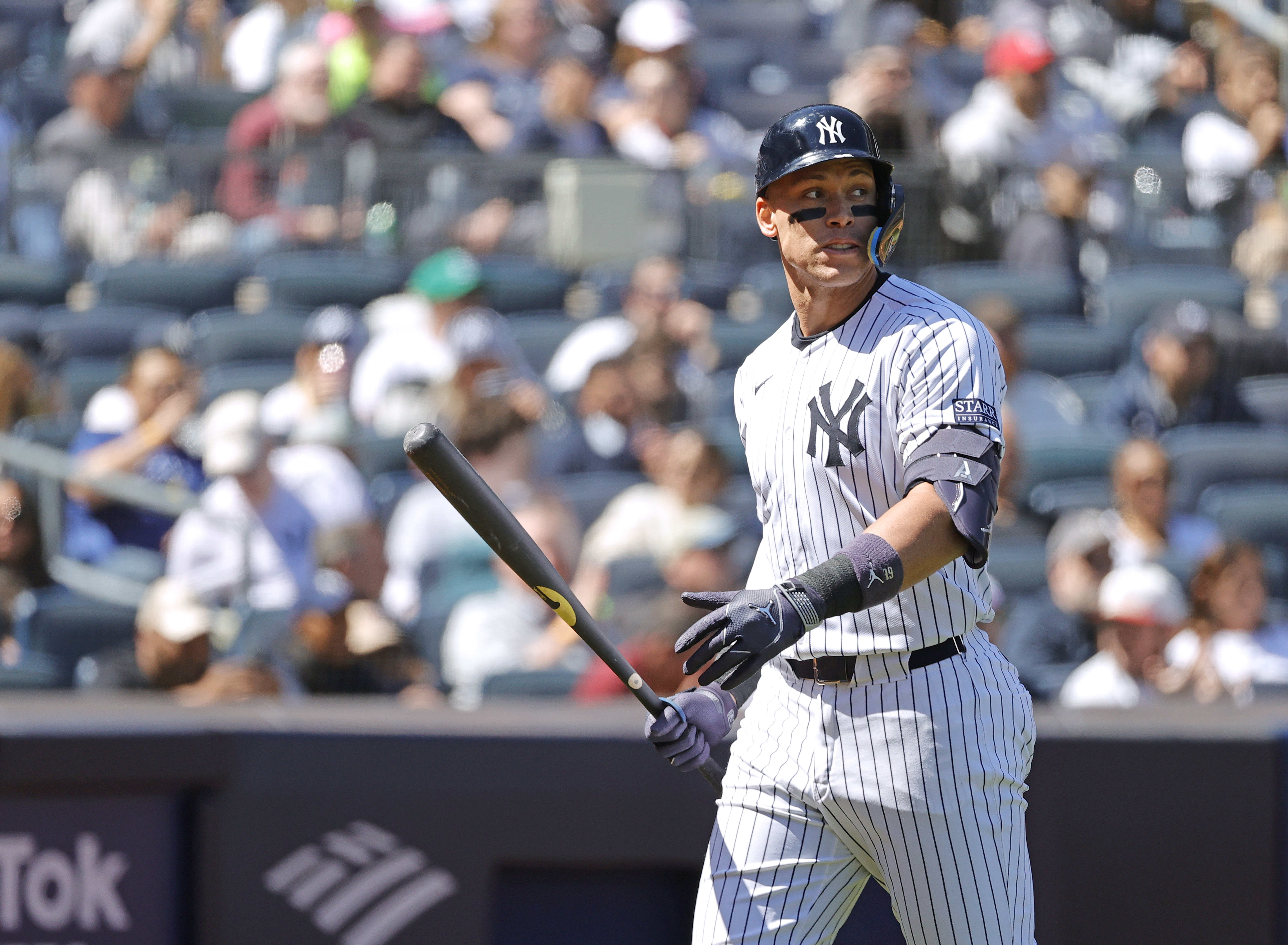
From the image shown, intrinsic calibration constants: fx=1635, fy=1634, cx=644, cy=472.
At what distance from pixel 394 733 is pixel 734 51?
607cm

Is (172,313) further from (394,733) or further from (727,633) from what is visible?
(727,633)

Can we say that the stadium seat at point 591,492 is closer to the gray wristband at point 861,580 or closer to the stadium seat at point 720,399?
the stadium seat at point 720,399

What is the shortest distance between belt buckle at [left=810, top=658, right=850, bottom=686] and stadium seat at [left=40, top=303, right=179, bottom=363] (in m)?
4.60

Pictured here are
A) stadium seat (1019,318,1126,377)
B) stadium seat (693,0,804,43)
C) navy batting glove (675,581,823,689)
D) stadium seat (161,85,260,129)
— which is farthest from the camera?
stadium seat (693,0,804,43)

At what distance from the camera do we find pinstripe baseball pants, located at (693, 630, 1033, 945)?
2.47m

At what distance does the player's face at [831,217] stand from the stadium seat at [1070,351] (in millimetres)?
4237

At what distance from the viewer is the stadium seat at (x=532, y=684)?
4297 millimetres

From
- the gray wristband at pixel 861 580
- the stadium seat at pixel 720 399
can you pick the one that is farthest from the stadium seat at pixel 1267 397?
the gray wristband at pixel 861 580

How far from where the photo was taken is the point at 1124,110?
819cm

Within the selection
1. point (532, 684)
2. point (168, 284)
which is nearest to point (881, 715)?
point (532, 684)

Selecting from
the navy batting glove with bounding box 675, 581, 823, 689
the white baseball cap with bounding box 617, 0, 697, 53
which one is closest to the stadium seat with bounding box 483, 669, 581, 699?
the navy batting glove with bounding box 675, 581, 823, 689

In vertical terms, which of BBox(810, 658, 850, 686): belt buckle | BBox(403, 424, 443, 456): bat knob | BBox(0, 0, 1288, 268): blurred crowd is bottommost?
BBox(810, 658, 850, 686): belt buckle

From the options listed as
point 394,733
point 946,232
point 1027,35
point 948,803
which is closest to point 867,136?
point 948,803

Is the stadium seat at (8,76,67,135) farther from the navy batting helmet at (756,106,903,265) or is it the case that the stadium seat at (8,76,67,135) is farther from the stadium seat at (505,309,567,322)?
the navy batting helmet at (756,106,903,265)
